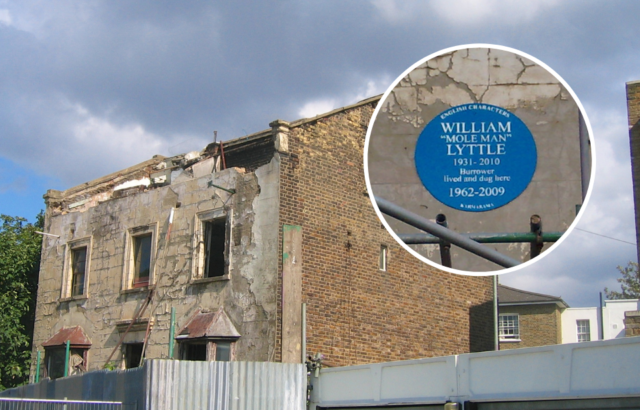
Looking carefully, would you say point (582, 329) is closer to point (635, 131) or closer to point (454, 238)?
point (635, 131)

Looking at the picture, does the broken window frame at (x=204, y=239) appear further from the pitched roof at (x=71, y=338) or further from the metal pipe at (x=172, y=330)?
the pitched roof at (x=71, y=338)

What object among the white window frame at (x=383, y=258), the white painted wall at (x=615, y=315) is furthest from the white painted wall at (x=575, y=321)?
the white window frame at (x=383, y=258)

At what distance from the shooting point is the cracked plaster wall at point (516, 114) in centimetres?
644

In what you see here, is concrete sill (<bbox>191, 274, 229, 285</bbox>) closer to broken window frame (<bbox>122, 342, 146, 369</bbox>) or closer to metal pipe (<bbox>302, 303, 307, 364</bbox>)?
metal pipe (<bbox>302, 303, 307, 364</bbox>)

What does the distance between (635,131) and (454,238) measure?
10854 millimetres

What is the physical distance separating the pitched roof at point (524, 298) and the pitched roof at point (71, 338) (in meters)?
16.7

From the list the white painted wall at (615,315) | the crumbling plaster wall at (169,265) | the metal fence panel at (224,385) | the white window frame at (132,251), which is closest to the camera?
the metal fence panel at (224,385)

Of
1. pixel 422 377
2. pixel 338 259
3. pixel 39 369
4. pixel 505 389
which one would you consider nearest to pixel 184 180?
pixel 338 259

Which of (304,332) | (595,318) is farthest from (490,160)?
(595,318)

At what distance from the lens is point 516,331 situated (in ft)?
102

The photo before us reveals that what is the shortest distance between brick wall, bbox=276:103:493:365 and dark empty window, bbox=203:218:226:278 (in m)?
1.89

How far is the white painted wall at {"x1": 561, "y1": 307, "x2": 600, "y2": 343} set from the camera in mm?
31984

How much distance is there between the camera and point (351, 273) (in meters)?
17.1

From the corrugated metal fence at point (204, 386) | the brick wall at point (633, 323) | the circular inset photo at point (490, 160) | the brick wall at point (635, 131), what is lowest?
the corrugated metal fence at point (204, 386)
